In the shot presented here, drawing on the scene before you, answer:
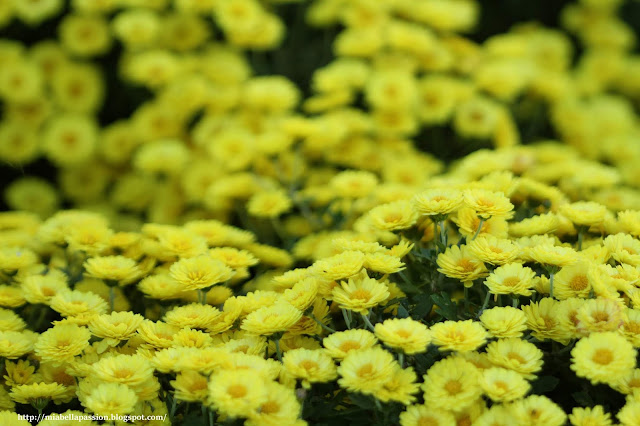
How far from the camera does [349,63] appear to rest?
10.1 ft

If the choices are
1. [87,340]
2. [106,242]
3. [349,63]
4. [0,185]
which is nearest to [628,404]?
[87,340]

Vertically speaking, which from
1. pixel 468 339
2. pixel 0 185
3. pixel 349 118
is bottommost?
pixel 0 185

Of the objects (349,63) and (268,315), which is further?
(349,63)

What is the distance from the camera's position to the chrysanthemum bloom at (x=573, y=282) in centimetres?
154

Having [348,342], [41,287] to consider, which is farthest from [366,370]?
[41,287]

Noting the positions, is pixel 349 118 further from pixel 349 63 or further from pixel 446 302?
pixel 446 302

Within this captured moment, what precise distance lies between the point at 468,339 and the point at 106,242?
1.03m

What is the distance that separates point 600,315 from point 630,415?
21cm

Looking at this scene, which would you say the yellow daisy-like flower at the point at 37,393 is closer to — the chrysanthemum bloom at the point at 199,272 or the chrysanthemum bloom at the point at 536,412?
the chrysanthemum bloom at the point at 199,272

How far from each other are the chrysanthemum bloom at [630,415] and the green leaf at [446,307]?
0.40 metres

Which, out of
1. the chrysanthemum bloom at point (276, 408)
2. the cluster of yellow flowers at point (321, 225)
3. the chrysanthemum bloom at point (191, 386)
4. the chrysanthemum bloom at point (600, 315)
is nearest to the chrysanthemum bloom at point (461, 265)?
the cluster of yellow flowers at point (321, 225)

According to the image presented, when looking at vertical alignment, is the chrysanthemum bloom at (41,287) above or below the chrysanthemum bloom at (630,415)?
below

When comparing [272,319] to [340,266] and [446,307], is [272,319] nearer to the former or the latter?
[340,266]

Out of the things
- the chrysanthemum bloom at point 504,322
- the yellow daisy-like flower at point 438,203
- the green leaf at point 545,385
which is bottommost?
the green leaf at point 545,385
